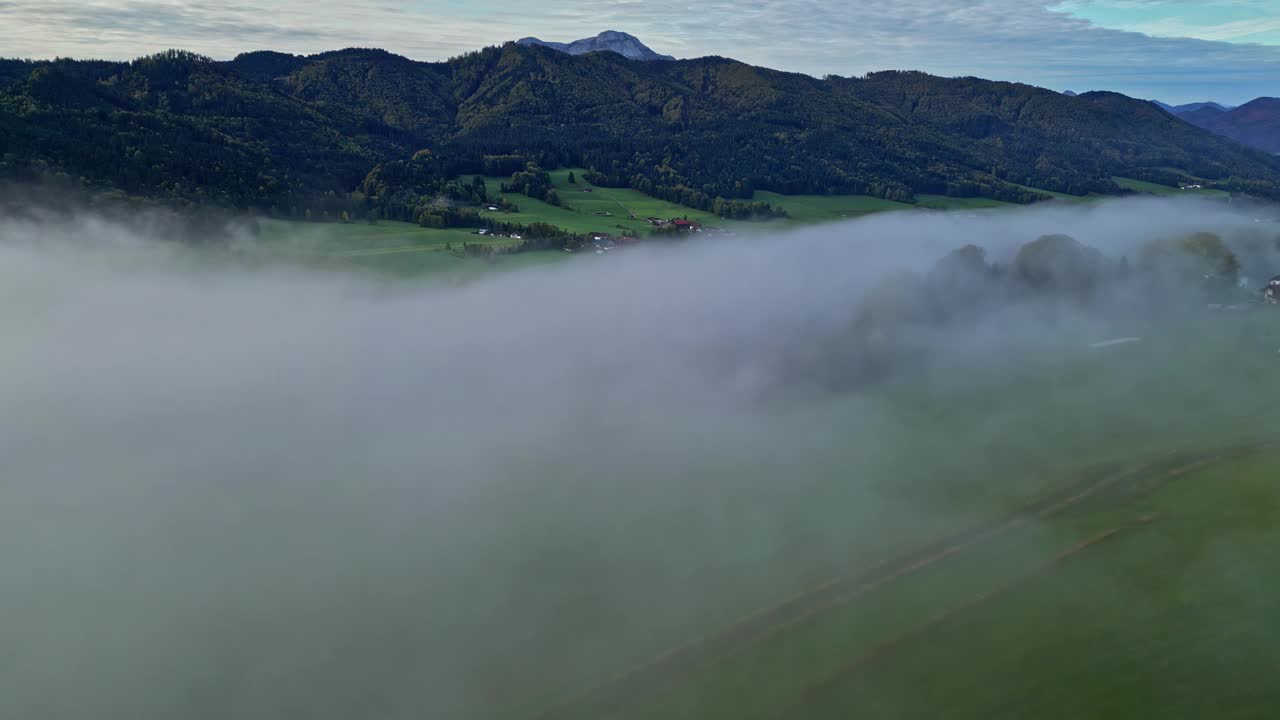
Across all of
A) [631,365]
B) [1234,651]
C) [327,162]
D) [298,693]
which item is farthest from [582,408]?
[327,162]

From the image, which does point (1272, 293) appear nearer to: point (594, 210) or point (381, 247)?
point (594, 210)

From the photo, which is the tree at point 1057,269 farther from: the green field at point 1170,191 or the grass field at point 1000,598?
the green field at point 1170,191

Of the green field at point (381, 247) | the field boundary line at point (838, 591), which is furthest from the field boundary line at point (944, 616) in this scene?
the green field at point (381, 247)

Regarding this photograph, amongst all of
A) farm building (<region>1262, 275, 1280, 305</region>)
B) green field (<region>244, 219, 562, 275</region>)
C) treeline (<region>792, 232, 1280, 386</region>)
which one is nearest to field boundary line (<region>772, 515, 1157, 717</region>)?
treeline (<region>792, 232, 1280, 386</region>)

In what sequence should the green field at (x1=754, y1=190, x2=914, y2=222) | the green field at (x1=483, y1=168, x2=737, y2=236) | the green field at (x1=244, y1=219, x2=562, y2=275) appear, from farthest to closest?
the green field at (x1=754, y1=190, x2=914, y2=222), the green field at (x1=483, y1=168, x2=737, y2=236), the green field at (x1=244, y1=219, x2=562, y2=275)

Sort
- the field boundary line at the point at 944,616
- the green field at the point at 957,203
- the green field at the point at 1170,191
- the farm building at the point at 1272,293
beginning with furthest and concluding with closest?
1. the green field at the point at 1170,191
2. the green field at the point at 957,203
3. the farm building at the point at 1272,293
4. the field boundary line at the point at 944,616

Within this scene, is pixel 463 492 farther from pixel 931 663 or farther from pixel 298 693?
pixel 931 663

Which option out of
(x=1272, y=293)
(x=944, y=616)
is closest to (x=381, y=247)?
(x=944, y=616)

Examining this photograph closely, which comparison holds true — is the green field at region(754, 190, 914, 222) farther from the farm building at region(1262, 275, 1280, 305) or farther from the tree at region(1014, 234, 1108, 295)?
Result: the farm building at region(1262, 275, 1280, 305)

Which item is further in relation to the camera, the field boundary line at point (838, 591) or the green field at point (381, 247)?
the green field at point (381, 247)
